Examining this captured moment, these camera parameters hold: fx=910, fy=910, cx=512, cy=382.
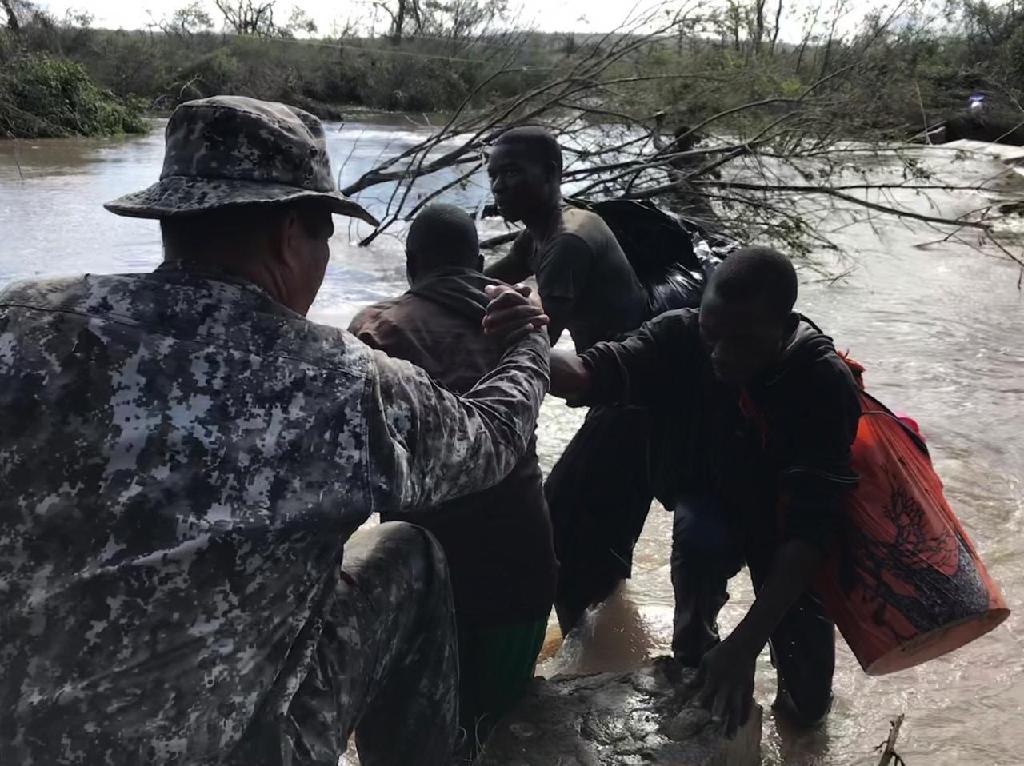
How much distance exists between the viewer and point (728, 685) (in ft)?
7.30

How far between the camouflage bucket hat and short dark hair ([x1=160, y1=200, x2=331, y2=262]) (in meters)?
0.03

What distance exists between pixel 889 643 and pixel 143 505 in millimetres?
1758

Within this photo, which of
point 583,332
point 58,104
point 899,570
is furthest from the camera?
point 58,104

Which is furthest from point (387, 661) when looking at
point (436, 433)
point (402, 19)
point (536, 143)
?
point (402, 19)

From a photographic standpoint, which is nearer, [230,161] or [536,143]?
[230,161]

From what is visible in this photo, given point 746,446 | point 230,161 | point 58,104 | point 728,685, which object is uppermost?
point 58,104

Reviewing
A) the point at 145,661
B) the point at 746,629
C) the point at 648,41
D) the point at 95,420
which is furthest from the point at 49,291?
the point at 648,41

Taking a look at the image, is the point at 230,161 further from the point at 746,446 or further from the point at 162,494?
the point at 746,446

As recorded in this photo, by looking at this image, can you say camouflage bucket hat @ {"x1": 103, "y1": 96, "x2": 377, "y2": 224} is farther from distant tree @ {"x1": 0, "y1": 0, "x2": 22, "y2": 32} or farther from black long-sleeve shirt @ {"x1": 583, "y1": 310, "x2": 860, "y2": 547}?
distant tree @ {"x1": 0, "y1": 0, "x2": 22, "y2": 32}

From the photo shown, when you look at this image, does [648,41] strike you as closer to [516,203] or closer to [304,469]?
[516,203]

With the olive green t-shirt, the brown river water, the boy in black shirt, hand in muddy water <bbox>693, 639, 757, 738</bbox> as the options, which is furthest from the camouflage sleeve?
the brown river water

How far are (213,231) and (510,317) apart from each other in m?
0.75

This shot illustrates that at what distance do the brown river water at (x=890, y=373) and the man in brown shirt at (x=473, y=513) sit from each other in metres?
0.71

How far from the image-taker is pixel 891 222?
11867 millimetres
